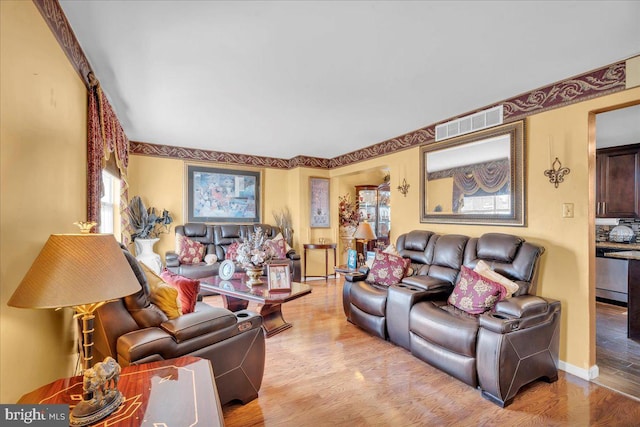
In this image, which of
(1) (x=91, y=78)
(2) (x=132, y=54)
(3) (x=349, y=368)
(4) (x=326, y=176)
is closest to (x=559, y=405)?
(3) (x=349, y=368)

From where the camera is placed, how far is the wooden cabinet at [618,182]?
4449mm

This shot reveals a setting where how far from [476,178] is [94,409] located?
3.74m

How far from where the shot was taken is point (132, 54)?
2.29m

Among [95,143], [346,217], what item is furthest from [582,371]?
[346,217]

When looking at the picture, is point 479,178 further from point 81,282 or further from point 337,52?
point 81,282

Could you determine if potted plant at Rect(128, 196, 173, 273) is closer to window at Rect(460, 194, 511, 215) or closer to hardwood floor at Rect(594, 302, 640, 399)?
window at Rect(460, 194, 511, 215)

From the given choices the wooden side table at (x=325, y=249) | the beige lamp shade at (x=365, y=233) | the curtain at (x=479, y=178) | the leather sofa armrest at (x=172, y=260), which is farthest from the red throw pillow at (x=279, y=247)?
the curtain at (x=479, y=178)

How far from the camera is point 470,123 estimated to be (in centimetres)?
348

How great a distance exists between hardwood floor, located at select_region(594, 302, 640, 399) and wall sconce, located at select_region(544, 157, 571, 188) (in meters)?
1.66

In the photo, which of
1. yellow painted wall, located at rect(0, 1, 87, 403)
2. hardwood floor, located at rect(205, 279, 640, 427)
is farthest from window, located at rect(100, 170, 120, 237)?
hardwood floor, located at rect(205, 279, 640, 427)

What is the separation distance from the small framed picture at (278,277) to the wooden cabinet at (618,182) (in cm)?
512

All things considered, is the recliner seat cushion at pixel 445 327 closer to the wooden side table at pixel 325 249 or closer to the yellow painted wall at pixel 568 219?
the yellow painted wall at pixel 568 219

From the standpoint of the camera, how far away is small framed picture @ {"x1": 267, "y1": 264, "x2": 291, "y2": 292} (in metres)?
A: 3.14

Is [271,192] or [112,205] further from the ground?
[271,192]
